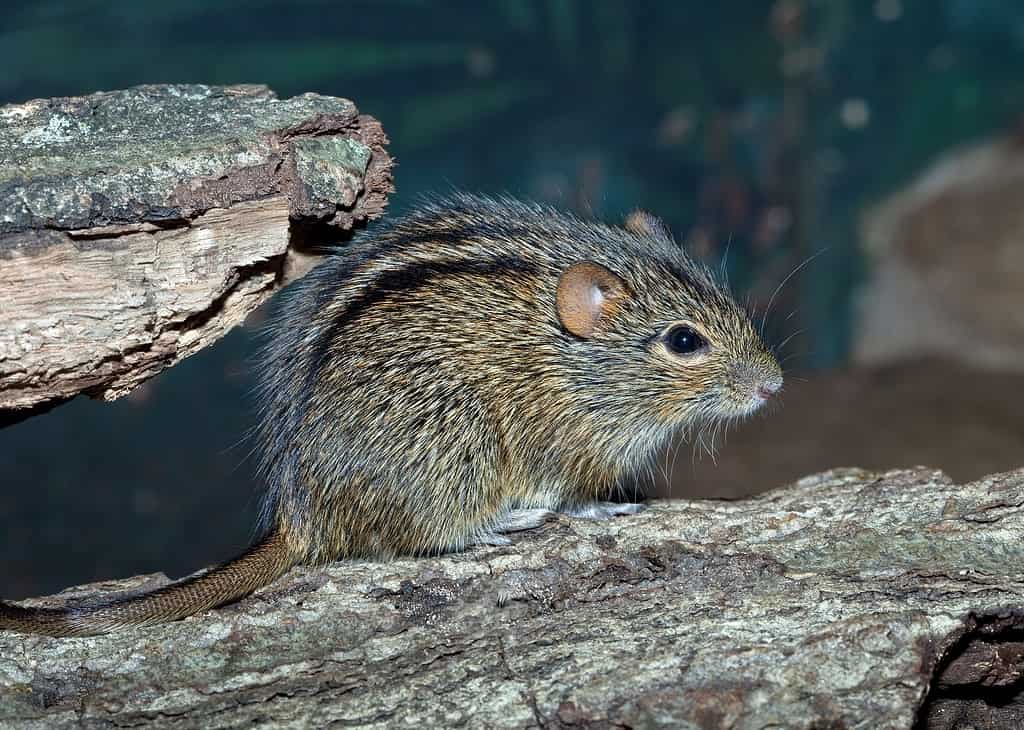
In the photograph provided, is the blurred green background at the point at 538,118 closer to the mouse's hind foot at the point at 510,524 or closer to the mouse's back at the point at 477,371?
the mouse's back at the point at 477,371

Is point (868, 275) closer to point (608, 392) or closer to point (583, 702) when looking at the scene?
point (608, 392)

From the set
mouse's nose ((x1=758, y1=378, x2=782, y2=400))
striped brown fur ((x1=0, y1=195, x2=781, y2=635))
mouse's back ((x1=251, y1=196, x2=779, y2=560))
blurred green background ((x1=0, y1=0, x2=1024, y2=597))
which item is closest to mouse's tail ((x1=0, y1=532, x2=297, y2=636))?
striped brown fur ((x1=0, y1=195, x2=781, y2=635))

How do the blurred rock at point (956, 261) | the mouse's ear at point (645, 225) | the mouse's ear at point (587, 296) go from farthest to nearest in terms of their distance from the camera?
1. the blurred rock at point (956, 261)
2. the mouse's ear at point (645, 225)
3. the mouse's ear at point (587, 296)

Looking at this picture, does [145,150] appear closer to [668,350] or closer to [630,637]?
[668,350]

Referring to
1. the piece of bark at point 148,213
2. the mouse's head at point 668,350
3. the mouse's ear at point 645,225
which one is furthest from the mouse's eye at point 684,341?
the piece of bark at point 148,213

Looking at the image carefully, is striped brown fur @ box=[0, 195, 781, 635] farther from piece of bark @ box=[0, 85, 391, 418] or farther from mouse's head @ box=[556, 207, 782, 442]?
piece of bark @ box=[0, 85, 391, 418]

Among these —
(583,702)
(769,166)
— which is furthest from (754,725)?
(769,166)
